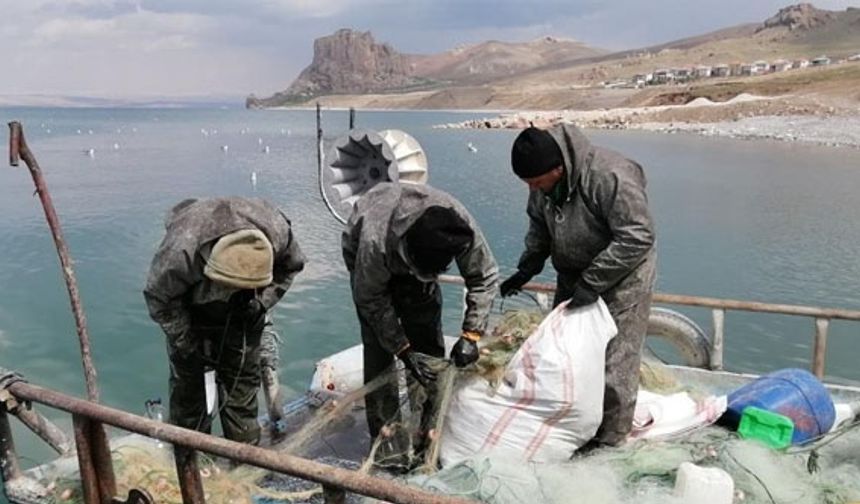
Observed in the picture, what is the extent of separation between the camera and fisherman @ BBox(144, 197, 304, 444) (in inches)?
136

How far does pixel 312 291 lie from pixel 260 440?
8.32 m

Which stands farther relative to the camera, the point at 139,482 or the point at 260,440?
the point at 260,440

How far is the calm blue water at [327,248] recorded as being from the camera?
33.2 ft

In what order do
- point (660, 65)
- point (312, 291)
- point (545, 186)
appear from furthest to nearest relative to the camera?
point (660, 65)
point (312, 291)
point (545, 186)

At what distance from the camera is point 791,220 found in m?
20.0

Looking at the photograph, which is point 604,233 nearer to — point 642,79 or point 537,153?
point 537,153

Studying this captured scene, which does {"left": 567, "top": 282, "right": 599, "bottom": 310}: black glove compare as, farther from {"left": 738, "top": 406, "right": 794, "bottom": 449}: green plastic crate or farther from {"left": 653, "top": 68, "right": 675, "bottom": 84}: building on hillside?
{"left": 653, "top": 68, "right": 675, "bottom": 84}: building on hillside

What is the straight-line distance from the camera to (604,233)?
3.65 metres

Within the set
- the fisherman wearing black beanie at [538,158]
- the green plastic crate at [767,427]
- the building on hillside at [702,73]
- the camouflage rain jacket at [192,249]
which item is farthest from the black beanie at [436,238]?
the building on hillside at [702,73]

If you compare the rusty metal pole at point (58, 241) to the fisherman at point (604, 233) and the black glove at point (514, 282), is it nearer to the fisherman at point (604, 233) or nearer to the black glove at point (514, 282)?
the black glove at point (514, 282)

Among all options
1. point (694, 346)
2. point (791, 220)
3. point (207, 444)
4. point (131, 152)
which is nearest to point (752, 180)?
point (791, 220)

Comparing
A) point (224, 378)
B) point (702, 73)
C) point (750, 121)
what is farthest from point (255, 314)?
point (702, 73)

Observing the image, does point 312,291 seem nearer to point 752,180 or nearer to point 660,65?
point 752,180

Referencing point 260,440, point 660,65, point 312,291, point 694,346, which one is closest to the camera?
point 260,440
